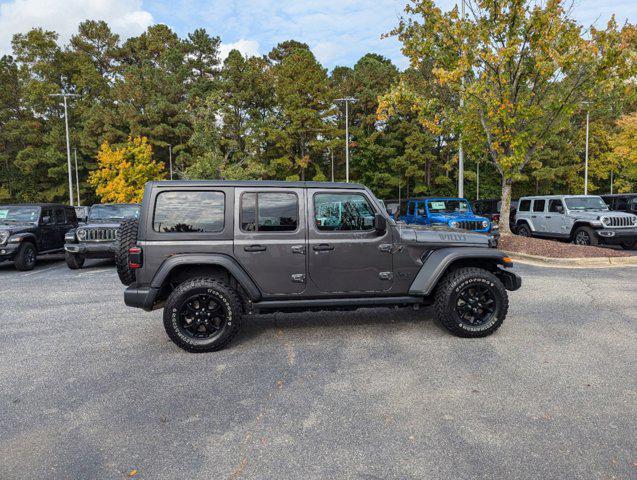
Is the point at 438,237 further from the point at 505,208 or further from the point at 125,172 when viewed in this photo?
the point at 125,172

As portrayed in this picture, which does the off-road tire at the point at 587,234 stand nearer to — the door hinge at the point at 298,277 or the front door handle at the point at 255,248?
the door hinge at the point at 298,277

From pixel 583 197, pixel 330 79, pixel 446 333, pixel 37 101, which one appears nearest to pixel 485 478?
pixel 446 333

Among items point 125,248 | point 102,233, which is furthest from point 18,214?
point 125,248

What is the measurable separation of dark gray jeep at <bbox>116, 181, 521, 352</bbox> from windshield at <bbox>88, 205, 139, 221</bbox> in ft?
25.9

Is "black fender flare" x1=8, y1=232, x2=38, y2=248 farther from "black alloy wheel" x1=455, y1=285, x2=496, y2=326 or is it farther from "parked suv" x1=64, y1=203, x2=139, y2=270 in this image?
"black alloy wheel" x1=455, y1=285, x2=496, y2=326

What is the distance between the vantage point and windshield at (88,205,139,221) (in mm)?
12068

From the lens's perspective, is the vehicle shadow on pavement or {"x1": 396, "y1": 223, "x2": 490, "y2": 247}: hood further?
the vehicle shadow on pavement

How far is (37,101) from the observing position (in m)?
46.1

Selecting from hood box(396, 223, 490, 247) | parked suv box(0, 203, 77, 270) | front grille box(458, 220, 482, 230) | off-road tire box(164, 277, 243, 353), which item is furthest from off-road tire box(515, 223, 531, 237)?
parked suv box(0, 203, 77, 270)

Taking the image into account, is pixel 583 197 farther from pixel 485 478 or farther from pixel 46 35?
pixel 46 35

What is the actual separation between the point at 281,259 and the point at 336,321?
153 centimetres

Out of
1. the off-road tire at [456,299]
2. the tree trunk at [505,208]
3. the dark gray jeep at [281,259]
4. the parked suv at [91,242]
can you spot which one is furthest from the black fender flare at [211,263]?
the tree trunk at [505,208]

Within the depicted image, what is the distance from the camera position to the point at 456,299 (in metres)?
4.95

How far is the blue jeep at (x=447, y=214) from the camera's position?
13.4 m
